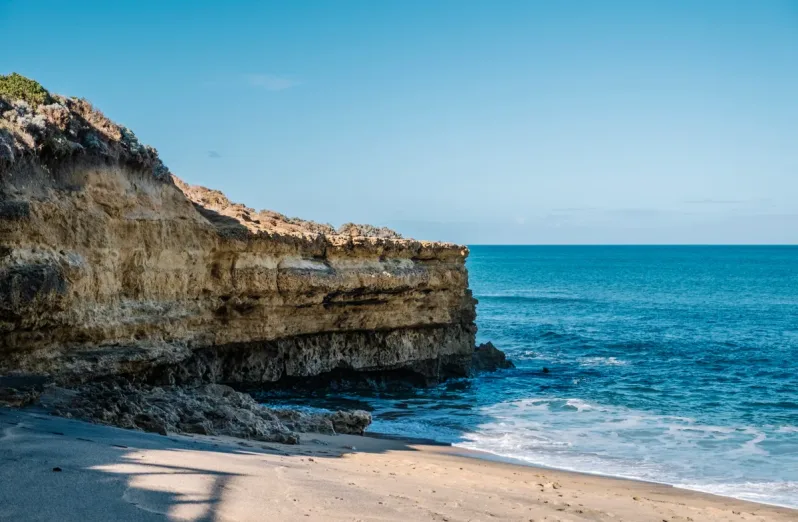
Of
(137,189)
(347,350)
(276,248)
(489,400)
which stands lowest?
(489,400)

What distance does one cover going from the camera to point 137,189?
17953 millimetres

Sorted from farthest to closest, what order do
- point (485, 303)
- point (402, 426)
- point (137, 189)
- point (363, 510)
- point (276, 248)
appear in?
point (485, 303)
point (276, 248)
point (402, 426)
point (137, 189)
point (363, 510)

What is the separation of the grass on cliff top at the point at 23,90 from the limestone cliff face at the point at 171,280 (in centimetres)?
39

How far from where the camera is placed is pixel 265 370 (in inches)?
894

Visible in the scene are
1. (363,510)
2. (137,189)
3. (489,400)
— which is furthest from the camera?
(489,400)

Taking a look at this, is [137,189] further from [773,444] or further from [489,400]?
[773,444]

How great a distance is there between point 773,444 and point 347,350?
1316cm

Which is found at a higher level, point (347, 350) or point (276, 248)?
point (276, 248)

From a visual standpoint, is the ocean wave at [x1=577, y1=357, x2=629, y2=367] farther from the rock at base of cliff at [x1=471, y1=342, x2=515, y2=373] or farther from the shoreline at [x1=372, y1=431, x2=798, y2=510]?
the shoreline at [x1=372, y1=431, x2=798, y2=510]

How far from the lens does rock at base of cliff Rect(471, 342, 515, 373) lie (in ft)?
99.3

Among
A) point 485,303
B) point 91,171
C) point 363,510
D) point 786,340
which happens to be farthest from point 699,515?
point 485,303

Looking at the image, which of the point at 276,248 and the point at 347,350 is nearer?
the point at 276,248

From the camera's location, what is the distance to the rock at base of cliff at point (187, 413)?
42.5 feet

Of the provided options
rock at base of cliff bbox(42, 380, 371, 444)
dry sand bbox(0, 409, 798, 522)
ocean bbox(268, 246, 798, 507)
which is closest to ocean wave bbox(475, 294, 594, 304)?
ocean bbox(268, 246, 798, 507)
